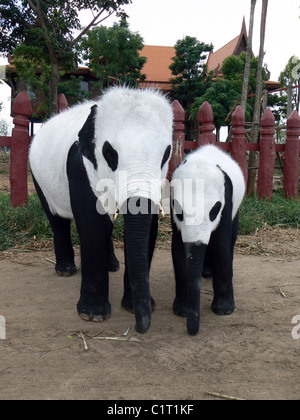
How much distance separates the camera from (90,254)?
283 cm

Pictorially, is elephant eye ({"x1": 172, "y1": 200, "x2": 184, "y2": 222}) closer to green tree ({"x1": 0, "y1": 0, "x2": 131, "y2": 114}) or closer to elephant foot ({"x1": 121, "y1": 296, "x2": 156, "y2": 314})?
elephant foot ({"x1": 121, "y1": 296, "x2": 156, "y2": 314})

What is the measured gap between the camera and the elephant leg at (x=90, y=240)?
2768 mm

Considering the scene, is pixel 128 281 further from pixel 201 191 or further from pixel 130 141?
pixel 130 141

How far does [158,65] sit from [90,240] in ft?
83.3

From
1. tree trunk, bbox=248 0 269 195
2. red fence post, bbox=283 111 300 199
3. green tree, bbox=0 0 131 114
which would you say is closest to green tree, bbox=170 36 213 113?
green tree, bbox=0 0 131 114

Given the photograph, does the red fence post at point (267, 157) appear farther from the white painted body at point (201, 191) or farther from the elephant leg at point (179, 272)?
the elephant leg at point (179, 272)

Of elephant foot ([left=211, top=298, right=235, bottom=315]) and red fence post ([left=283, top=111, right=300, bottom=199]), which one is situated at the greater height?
red fence post ([left=283, top=111, right=300, bottom=199])

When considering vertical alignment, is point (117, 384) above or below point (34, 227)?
below

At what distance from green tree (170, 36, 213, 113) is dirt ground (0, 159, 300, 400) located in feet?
62.1

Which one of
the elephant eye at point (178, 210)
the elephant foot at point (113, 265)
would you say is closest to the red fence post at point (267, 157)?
the elephant foot at point (113, 265)

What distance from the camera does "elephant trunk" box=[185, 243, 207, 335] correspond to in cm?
258

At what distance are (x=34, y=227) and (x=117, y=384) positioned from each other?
140 inches

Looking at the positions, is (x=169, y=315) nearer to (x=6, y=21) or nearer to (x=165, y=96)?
(x=165, y=96)

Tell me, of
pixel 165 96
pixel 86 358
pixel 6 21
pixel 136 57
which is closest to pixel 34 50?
pixel 6 21
